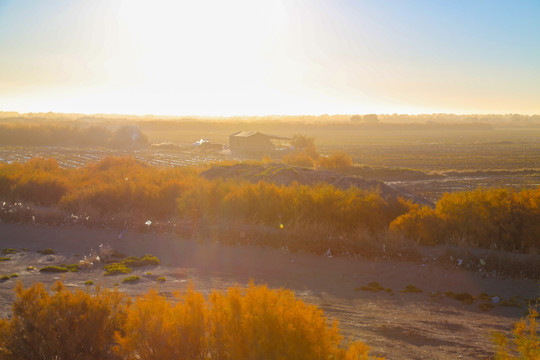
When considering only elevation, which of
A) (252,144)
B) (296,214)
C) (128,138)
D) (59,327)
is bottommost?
(296,214)

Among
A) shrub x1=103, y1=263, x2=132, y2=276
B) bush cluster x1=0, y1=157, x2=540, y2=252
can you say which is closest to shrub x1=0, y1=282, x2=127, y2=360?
shrub x1=103, y1=263, x2=132, y2=276

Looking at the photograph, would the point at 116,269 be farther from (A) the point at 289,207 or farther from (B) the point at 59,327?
(A) the point at 289,207

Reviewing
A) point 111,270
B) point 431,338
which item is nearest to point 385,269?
point 431,338

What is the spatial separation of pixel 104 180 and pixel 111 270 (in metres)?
12.3

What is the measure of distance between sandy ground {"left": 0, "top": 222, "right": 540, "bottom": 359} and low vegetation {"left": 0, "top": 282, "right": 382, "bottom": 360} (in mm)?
2125

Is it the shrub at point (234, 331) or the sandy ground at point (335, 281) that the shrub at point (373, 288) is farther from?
the shrub at point (234, 331)

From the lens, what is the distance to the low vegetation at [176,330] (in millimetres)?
4887

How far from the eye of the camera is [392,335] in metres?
7.39

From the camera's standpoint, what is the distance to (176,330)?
17.0 ft

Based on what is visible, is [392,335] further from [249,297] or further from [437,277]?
[437,277]

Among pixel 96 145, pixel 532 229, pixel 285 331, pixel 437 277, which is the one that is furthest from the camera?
pixel 96 145

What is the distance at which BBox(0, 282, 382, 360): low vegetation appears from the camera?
489 cm

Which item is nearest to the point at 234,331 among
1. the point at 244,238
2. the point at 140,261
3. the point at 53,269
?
the point at 140,261

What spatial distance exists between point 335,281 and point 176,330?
21.8 feet
